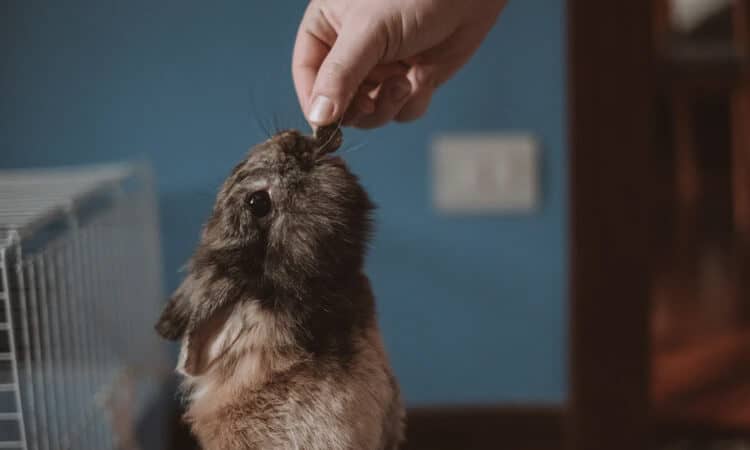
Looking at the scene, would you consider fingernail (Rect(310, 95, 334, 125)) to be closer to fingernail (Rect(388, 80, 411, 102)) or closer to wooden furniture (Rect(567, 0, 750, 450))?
fingernail (Rect(388, 80, 411, 102))

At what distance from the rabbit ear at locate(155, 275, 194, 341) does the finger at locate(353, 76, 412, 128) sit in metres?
0.28

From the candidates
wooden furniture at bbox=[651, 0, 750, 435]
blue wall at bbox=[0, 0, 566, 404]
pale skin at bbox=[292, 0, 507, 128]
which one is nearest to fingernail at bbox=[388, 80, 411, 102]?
pale skin at bbox=[292, 0, 507, 128]

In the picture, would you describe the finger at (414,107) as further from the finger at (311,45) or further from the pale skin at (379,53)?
the finger at (311,45)

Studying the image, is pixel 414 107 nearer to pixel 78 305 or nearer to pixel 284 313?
pixel 284 313

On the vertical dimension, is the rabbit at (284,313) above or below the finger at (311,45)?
below

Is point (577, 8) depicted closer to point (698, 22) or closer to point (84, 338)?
point (84, 338)

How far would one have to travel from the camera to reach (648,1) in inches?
51.6

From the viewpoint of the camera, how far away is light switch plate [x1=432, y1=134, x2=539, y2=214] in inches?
53.2

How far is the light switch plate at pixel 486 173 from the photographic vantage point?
4.43 ft

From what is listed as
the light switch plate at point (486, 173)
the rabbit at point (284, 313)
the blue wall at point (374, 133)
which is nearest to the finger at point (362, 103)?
the rabbit at point (284, 313)

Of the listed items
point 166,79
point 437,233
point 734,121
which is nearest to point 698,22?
point 734,121

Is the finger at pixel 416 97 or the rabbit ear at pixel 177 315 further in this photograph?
the finger at pixel 416 97

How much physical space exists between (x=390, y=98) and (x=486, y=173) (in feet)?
2.17

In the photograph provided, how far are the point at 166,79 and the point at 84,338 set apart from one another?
1.71ft
